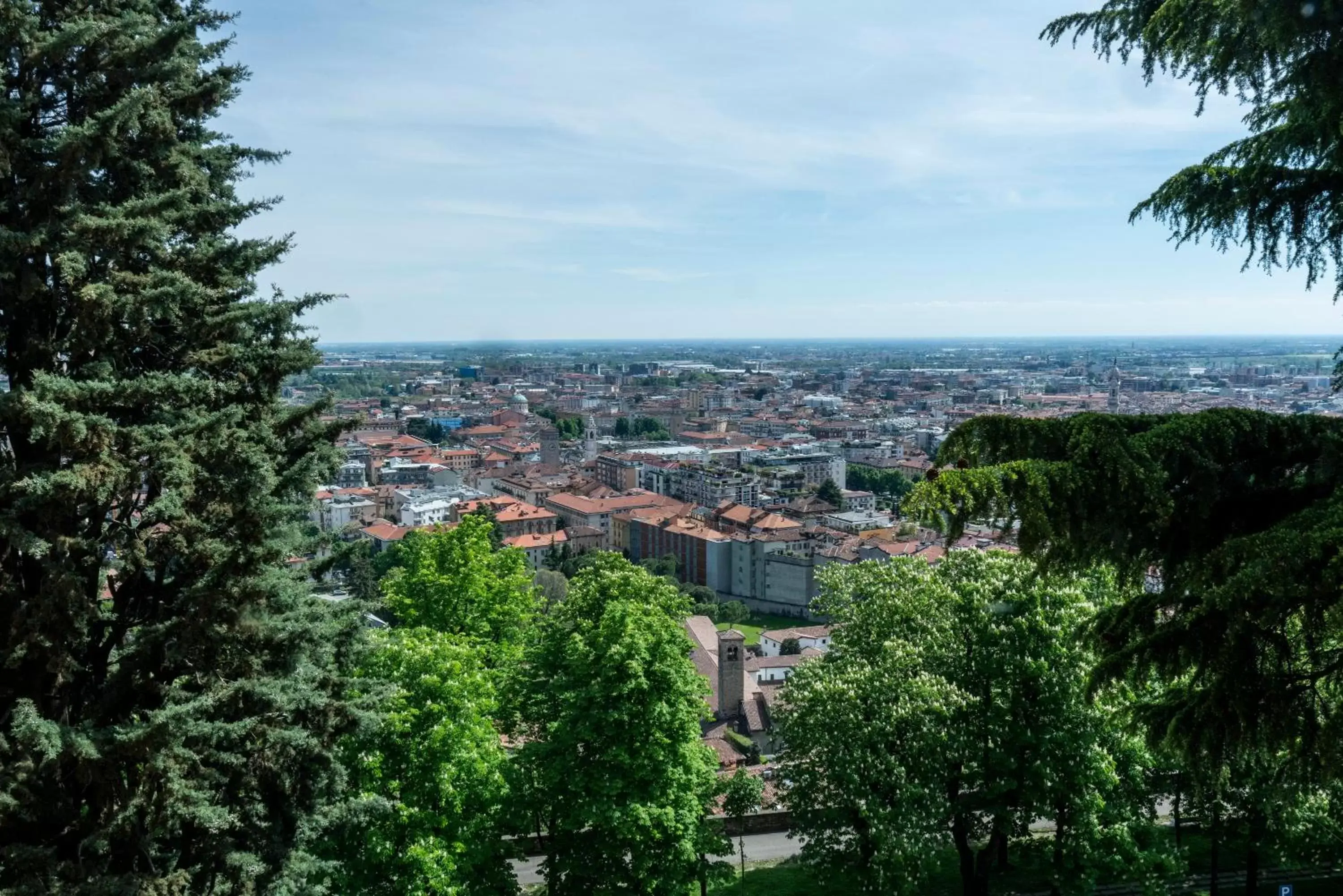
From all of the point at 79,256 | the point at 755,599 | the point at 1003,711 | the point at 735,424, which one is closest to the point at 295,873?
the point at 79,256

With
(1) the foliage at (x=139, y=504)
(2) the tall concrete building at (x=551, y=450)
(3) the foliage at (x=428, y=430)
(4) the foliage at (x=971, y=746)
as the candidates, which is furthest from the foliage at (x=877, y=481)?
(1) the foliage at (x=139, y=504)

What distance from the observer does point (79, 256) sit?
258 inches

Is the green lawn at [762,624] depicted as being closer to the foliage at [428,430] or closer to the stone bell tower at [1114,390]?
the stone bell tower at [1114,390]

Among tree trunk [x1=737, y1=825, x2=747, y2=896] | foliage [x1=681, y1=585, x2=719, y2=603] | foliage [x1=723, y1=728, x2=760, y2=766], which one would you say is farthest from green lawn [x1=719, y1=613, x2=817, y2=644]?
tree trunk [x1=737, y1=825, x2=747, y2=896]

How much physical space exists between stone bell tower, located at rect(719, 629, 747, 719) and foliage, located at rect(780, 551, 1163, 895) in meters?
20.3

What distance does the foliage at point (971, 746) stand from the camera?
1129cm

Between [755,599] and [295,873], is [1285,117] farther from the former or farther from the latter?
[755,599]

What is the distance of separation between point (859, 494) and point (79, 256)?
76946mm

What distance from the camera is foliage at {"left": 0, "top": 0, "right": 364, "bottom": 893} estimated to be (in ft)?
21.2

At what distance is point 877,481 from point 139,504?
284ft

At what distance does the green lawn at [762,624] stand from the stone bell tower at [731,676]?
12.9 m

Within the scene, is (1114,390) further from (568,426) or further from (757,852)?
(757,852)

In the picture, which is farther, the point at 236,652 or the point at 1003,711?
the point at 1003,711

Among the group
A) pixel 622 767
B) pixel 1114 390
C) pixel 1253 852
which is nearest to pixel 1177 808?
pixel 1253 852
